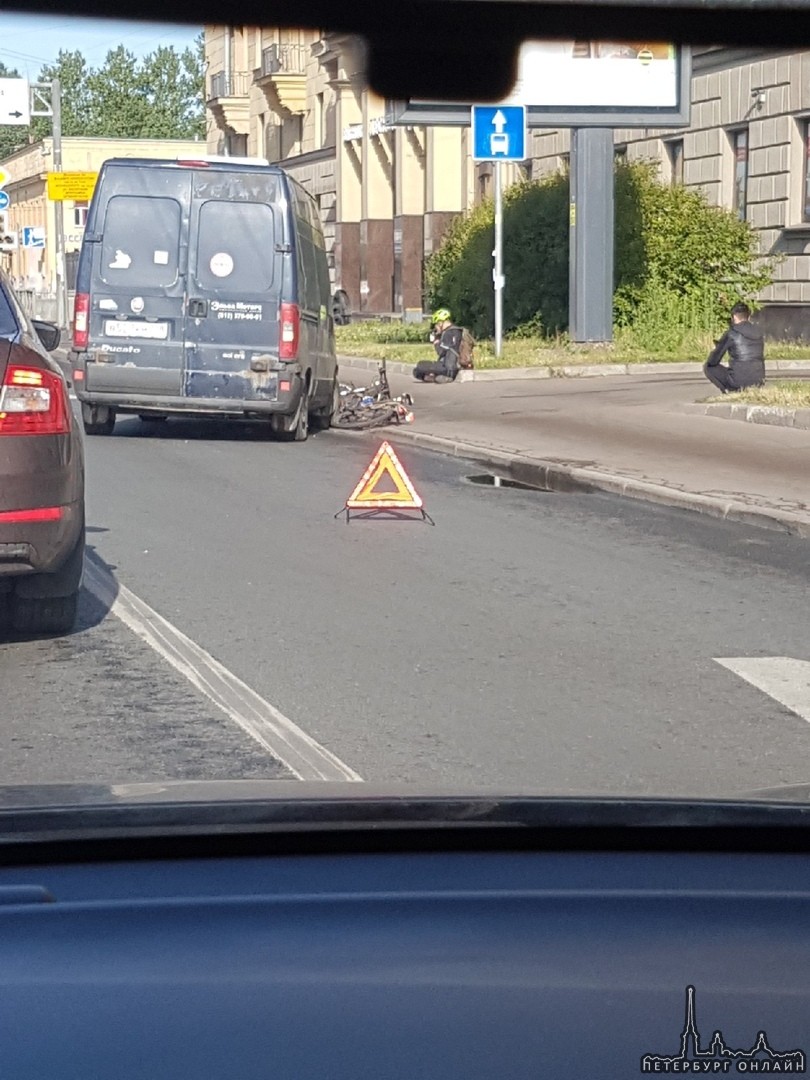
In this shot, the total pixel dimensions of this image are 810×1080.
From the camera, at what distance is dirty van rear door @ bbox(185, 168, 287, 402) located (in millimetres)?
16906

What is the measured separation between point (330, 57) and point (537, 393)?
68.3ft

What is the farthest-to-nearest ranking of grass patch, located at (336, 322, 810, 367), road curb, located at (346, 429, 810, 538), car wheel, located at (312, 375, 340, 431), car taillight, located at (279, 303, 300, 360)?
grass patch, located at (336, 322, 810, 367), car wheel, located at (312, 375, 340, 431), car taillight, located at (279, 303, 300, 360), road curb, located at (346, 429, 810, 538)

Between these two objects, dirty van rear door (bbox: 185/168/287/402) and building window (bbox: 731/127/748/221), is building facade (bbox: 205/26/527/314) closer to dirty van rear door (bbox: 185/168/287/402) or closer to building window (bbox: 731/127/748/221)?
building window (bbox: 731/127/748/221)

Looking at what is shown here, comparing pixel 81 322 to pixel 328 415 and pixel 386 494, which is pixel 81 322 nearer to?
pixel 328 415

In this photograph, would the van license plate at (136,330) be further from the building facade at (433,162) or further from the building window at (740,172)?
the building window at (740,172)

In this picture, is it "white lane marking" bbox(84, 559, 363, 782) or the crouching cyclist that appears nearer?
"white lane marking" bbox(84, 559, 363, 782)

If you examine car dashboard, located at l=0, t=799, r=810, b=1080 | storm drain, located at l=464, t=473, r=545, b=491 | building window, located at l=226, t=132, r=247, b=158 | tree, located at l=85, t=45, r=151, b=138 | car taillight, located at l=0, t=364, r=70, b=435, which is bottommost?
storm drain, located at l=464, t=473, r=545, b=491

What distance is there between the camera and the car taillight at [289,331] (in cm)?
1706

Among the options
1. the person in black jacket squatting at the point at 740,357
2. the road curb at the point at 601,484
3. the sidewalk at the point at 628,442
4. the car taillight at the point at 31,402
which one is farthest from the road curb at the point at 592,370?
the car taillight at the point at 31,402

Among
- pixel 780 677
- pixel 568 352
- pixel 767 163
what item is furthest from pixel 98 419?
pixel 767 163

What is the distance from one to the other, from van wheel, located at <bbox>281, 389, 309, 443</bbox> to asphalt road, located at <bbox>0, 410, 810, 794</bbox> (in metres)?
4.88

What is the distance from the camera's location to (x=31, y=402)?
698 cm

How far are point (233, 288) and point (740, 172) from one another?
1772 cm
